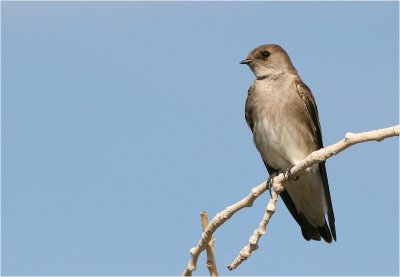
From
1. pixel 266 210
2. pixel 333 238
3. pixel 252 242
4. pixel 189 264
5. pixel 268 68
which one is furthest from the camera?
pixel 268 68

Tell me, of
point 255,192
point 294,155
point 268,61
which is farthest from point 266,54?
point 255,192

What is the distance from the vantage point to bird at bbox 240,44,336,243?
8.33 metres

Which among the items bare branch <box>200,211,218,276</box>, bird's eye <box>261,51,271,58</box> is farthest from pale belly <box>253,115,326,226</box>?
bare branch <box>200,211,218,276</box>

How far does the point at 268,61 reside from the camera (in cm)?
905

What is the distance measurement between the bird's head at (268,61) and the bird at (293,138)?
10 centimetres

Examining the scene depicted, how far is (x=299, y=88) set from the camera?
8.55 metres

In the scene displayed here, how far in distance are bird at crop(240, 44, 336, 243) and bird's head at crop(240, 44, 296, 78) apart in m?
0.10

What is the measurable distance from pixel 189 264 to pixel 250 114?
5.61 meters

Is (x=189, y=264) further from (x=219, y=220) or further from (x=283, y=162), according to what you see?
(x=283, y=162)

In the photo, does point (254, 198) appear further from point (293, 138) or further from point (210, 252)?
point (293, 138)

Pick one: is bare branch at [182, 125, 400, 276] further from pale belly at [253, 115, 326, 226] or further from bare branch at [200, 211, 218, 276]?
pale belly at [253, 115, 326, 226]

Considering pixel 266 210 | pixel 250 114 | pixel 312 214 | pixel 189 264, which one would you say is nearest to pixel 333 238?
pixel 312 214

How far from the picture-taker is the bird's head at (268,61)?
29.3 feet

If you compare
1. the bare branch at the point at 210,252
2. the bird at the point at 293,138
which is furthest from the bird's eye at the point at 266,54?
the bare branch at the point at 210,252
